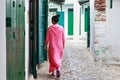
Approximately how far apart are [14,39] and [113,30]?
515 cm

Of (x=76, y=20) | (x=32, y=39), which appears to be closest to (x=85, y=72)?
(x=32, y=39)

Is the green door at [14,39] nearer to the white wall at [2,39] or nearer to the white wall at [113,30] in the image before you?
the white wall at [2,39]

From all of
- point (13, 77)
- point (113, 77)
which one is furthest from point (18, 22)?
point (113, 77)

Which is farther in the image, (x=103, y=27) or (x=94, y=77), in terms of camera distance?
(x=103, y=27)

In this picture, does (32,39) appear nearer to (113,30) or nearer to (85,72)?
(85,72)

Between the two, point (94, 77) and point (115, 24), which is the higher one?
point (115, 24)

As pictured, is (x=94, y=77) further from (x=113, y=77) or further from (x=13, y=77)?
(x=13, y=77)

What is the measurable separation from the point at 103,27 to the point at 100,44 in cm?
51

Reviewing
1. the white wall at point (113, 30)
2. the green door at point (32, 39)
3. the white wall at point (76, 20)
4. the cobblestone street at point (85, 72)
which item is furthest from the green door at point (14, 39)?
the white wall at point (76, 20)

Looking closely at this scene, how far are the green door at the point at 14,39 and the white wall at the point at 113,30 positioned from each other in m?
4.35

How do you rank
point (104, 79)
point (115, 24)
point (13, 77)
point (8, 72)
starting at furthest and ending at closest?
point (115, 24), point (104, 79), point (13, 77), point (8, 72)

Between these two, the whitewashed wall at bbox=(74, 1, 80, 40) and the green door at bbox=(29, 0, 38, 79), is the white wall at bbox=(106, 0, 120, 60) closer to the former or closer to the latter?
the green door at bbox=(29, 0, 38, 79)

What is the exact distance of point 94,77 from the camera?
675 cm

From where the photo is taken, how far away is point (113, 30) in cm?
884
